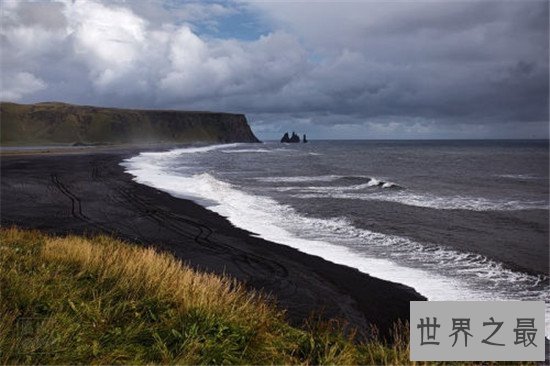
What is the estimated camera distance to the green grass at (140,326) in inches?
197

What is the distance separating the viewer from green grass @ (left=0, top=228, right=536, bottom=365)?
5004mm

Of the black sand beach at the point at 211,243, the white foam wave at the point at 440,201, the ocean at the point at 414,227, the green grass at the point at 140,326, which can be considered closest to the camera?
the green grass at the point at 140,326

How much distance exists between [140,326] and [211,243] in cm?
923

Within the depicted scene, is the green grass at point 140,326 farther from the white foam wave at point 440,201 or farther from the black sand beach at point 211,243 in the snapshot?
the white foam wave at point 440,201

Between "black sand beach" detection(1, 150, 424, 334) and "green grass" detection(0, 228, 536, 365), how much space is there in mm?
2517

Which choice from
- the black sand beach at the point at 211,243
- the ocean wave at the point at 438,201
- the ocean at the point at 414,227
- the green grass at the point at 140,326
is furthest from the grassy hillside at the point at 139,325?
the ocean wave at the point at 438,201

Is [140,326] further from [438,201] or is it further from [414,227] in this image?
[438,201]

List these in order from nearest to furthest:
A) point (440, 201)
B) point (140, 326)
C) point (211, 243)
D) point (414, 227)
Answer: point (140, 326)
point (211, 243)
point (414, 227)
point (440, 201)

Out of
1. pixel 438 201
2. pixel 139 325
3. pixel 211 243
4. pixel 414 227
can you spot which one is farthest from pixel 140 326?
pixel 438 201

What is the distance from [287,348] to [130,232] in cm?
1188

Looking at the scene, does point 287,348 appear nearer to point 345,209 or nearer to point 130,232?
point 130,232

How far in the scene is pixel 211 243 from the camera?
14.8m

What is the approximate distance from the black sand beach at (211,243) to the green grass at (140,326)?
2517mm

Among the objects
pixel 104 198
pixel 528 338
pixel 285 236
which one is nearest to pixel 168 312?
pixel 528 338
